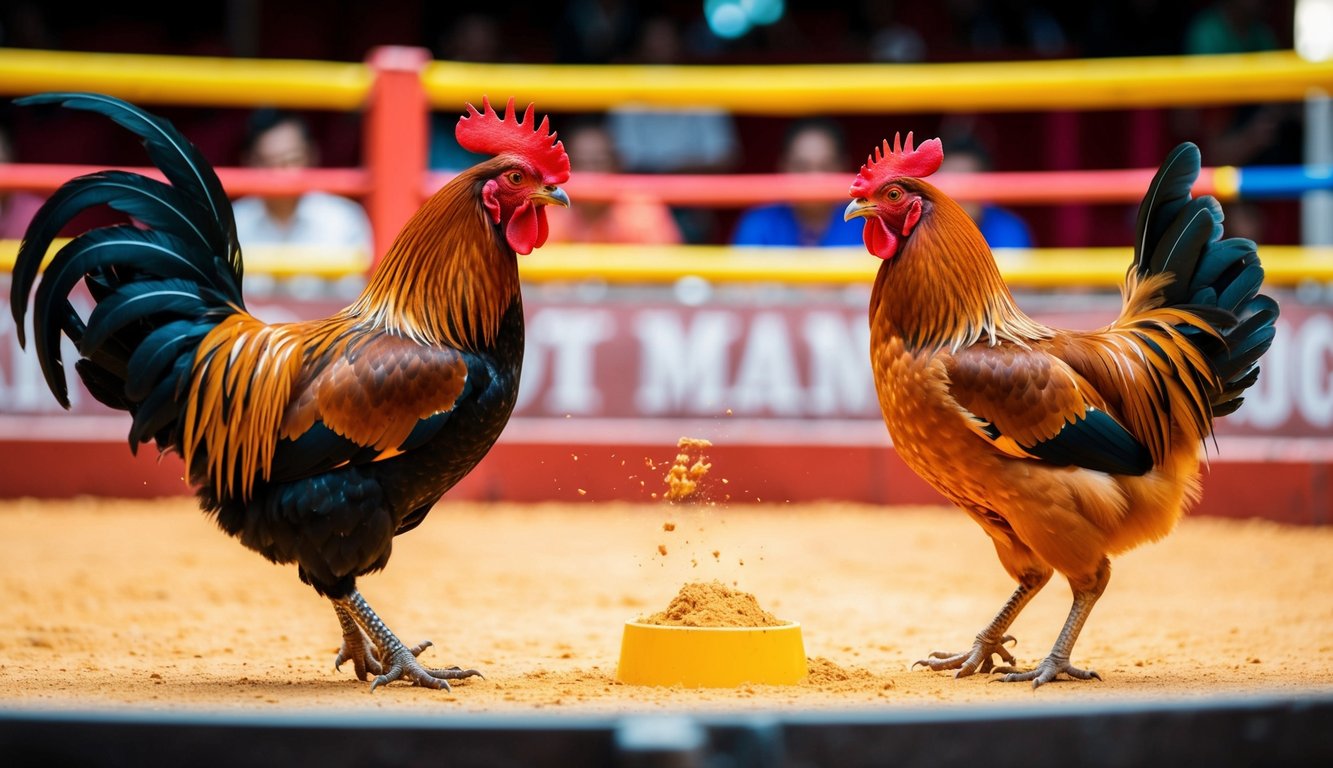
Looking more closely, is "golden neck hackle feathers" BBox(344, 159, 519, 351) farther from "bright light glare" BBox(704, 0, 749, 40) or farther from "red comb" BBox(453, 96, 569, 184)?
"bright light glare" BBox(704, 0, 749, 40)

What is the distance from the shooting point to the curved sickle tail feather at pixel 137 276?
3.51m

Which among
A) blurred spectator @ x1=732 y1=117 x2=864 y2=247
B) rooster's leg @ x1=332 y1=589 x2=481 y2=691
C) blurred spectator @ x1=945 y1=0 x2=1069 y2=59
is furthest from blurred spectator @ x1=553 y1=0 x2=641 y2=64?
rooster's leg @ x1=332 y1=589 x2=481 y2=691

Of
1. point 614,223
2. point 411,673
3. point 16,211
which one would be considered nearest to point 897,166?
point 411,673

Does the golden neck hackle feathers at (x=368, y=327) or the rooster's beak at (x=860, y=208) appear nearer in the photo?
the golden neck hackle feathers at (x=368, y=327)

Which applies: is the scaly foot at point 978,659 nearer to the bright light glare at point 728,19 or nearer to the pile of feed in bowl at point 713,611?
the pile of feed in bowl at point 713,611

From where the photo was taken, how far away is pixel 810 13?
12922 mm

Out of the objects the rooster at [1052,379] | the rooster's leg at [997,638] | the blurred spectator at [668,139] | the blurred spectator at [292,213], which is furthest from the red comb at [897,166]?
the blurred spectator at [668,139]

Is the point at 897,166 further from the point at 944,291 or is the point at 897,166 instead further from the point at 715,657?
the point at 715,657

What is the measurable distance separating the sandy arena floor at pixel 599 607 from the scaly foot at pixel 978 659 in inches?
3.2

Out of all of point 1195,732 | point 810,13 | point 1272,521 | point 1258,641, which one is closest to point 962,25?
point 810,13

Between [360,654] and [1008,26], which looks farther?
[1008,26]

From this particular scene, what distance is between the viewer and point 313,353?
11.7ft

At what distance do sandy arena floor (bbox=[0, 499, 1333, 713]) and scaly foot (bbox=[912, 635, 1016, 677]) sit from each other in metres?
0.08

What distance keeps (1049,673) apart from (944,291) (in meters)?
1.06
